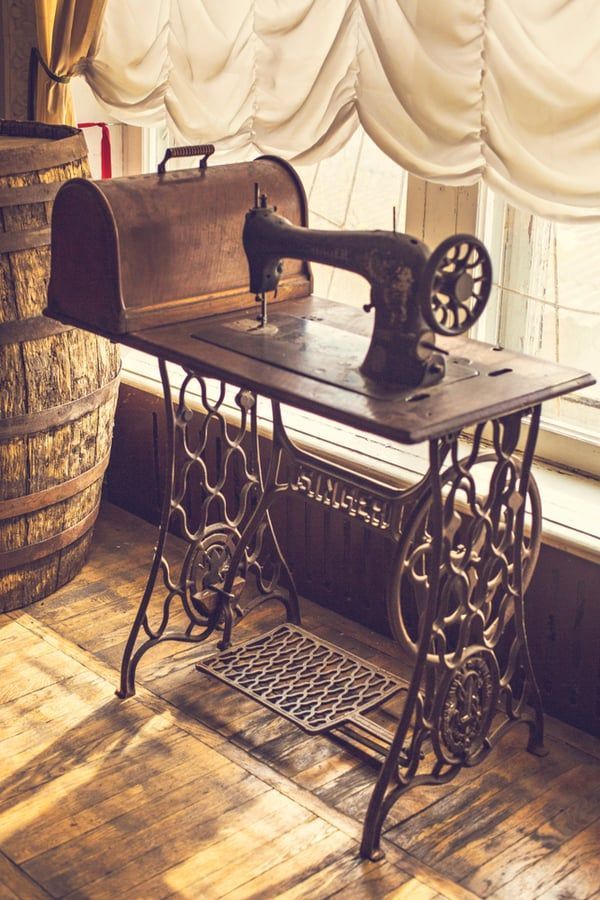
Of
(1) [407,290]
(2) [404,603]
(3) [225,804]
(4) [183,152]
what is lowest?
(3) [225,804]

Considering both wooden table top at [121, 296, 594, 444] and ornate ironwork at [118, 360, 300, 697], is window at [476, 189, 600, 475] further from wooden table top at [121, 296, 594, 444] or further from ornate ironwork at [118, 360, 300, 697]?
ornate ironwork at [118, 360, 300, 697]

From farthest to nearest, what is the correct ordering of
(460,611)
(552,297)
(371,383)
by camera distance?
(552,297) → (460,611) → (371,383)

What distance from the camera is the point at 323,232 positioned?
2.39 m

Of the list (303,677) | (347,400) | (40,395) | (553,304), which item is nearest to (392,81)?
(553,304)

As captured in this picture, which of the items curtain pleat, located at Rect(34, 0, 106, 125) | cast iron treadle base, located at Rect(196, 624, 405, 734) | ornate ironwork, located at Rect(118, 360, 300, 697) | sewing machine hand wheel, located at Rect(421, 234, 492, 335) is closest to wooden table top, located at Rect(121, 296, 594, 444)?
sewing machine hand wheel, located at Rect(421, 234, 492, 335)

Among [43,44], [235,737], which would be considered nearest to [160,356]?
[235,737]

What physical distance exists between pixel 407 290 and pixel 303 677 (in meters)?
1.07

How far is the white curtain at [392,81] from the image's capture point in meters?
2.53

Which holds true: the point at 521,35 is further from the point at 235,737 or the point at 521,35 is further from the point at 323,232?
the point at 235,737

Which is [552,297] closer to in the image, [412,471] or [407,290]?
[412,471]

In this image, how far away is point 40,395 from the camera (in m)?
3.06

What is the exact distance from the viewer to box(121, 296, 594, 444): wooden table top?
2111mm

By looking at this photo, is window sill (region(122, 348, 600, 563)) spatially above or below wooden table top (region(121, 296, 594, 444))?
below

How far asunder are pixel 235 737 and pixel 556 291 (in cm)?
122
